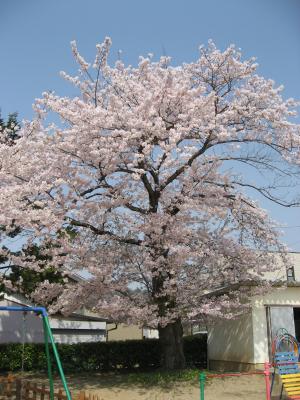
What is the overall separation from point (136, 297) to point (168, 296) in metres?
1.00

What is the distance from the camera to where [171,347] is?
13461 mm

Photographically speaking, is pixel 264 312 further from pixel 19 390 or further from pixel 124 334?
pixel 124 334

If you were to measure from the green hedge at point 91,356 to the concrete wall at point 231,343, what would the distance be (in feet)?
4.27

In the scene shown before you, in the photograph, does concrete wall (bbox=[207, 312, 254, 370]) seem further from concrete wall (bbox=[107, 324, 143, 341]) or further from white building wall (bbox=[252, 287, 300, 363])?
concrete wall (bbox=[107, 324, 143, 341])

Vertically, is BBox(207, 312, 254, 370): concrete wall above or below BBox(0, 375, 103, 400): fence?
above

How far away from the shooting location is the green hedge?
1781cm

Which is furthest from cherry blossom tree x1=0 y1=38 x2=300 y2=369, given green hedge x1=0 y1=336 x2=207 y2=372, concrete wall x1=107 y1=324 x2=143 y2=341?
concrete wall x1=107 y1=324 x2=143 y2=341

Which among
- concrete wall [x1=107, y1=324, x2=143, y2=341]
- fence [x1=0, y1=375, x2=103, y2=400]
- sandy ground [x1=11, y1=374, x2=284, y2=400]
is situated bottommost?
sandy ground [x1=11, y1=374, x2=284, y2=400]

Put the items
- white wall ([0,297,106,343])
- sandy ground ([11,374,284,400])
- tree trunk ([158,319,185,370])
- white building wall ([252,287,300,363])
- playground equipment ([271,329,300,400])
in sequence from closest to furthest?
playground equipment ([271,329,300,400]) < sandy ground ([11,374,284,400]) < tree trunk ([158,319,185,370]) < white building wall ([252,287,300,363]) < white wall ([0,297,106,343])

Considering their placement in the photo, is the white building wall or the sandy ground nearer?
the sandy ground

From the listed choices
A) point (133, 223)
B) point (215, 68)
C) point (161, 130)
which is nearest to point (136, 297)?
point (133, 223)

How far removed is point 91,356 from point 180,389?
7097mm

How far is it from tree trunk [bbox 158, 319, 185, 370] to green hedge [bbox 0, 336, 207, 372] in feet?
15.2

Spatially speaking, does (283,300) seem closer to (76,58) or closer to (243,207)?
(243,207)
